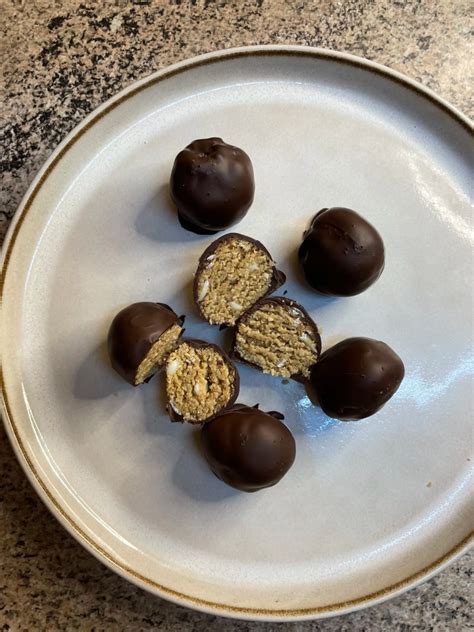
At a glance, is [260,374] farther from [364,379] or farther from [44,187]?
[44,187]

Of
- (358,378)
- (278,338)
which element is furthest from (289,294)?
(358,378)

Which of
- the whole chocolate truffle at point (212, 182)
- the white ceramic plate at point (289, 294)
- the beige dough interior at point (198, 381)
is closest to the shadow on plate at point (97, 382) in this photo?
the white ceramic plate at point (289, 294)

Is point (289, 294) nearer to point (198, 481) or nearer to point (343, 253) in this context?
point (343, 253)

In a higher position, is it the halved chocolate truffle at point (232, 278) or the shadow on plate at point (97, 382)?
the halved chocolate truffle at point (232, 278)

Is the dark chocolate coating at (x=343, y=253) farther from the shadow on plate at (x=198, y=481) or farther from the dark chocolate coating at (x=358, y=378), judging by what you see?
the shadow on plate at (x=198, y=481)

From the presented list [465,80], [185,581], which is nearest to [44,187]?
[185,581]

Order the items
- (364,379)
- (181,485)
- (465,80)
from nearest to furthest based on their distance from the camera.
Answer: (364,379) < (181,485) < (465,80)
